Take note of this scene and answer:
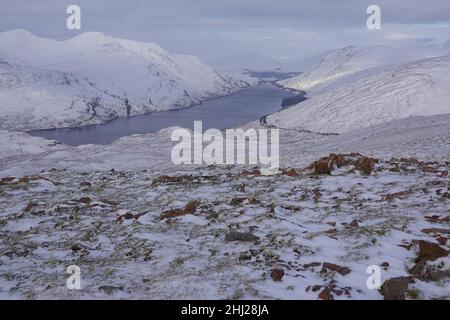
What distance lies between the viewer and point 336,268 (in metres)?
10.5

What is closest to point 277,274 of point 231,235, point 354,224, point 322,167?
point 231,235

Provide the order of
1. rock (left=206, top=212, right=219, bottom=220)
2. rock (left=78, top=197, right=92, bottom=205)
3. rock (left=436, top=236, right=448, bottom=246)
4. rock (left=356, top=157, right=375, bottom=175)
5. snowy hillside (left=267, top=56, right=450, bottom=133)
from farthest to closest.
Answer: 1. snowy hillside (left=267, top=56, right=450, bottom=133)
2. rock (left=356, top=157, right=375, bottom=175)
3. rock (left=78, top=197, right=92, bottom=205)
4. rock (left=206, top=212, right=219, bottom=220)
5. rock (left=436, top=236, right=448, bottom=246)

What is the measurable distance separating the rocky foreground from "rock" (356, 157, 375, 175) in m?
0.07

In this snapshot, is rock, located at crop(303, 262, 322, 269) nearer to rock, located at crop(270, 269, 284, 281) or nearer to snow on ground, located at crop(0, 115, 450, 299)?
snow on ground, located at crop(0, 115, 450, 299)

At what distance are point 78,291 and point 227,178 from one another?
520 inches

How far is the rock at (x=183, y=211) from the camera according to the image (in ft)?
50.3

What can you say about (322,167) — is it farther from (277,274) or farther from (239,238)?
(277,274)

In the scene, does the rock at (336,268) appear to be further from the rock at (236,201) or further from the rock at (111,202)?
the rock at (111,202)

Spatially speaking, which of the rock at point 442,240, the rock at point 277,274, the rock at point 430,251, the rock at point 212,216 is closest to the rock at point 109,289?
the rock at point 277,274

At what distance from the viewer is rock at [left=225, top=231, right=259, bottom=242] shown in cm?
1266

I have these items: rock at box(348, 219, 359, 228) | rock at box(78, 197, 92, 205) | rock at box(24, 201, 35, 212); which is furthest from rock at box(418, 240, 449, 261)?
rock at box(24, 201, 35, 212)

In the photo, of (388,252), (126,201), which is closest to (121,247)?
(126,201)

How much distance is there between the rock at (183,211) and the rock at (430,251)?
7.74 meters

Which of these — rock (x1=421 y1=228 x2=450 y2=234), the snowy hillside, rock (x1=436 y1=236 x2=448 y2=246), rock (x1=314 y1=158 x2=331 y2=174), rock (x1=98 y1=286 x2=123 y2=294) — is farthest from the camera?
the snowy hillside
